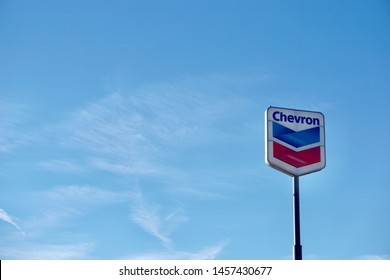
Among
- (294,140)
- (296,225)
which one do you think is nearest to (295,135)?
(294,140)

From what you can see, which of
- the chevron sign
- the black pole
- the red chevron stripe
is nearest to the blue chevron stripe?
the chevron sign

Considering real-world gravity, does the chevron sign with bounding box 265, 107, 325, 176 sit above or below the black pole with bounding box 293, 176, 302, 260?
above

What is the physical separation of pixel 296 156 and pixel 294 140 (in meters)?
0.49

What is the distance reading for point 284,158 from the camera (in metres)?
15.4

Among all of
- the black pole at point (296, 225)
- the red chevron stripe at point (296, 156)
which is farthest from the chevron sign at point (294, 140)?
the black pole at point (296, 225)

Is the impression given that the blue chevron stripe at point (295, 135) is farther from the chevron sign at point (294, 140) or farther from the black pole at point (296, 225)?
the black pole at point (296, 225)

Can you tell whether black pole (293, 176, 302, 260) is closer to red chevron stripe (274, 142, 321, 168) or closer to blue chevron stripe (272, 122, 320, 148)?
red chevron stripe (274, 142, 321, 168)

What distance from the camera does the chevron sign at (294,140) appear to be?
15.3m

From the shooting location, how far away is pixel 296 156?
1547 centimetres

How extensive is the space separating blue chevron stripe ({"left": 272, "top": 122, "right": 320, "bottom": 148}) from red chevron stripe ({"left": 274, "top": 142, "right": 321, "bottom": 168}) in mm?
232

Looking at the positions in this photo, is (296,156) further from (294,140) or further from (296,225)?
(296,225)

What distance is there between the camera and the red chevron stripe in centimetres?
1533
